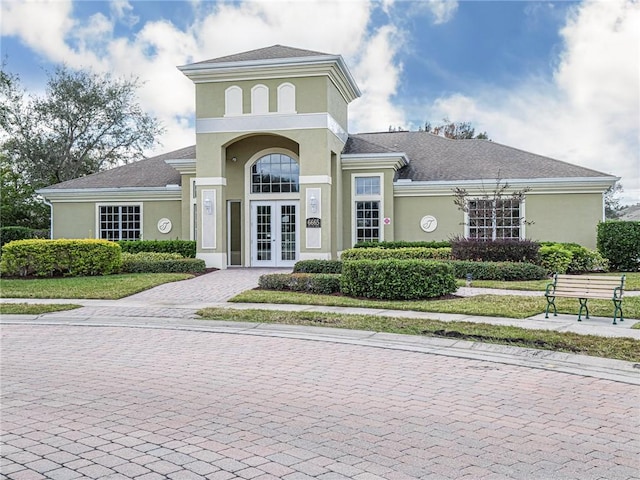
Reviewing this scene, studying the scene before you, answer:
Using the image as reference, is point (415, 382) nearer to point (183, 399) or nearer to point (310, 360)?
point (310, 360)

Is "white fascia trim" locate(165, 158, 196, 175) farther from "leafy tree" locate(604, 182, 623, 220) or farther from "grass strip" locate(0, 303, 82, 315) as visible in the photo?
"leafy tree" locate(604, 182, 623, 220)

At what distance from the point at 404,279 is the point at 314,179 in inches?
378

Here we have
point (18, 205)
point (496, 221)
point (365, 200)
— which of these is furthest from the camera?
point (18, 205)

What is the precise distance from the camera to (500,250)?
20.0 metres

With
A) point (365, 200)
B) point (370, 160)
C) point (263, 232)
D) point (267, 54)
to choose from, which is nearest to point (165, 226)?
point (263, 232)

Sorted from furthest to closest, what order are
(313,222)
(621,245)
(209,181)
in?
(209,181)
(313,222)
(621,245)

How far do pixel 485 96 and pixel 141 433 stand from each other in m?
18.9

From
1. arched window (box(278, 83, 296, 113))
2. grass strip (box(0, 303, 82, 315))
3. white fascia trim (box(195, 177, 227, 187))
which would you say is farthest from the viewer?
white fascia trim (box(195, 177, 227, 187))

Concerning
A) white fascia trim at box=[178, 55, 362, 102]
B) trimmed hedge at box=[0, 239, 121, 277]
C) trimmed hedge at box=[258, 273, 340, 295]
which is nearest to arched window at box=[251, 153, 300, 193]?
white fascia trim at box=[178, 55, 362, 102]

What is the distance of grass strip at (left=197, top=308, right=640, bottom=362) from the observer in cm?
892

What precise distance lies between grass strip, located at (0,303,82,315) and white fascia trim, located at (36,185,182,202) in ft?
43.2

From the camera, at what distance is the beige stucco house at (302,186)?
23203mm

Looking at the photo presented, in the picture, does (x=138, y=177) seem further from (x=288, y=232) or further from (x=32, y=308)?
(x=32, y=308)

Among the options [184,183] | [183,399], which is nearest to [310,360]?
[183,399]
